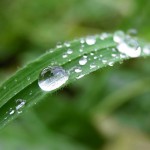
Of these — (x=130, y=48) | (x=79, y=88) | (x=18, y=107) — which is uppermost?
(x=79, y=88)

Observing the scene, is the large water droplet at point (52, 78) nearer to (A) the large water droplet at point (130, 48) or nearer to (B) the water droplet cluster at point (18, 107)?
Result: (B) the water droplet cluster at point (18, 107)

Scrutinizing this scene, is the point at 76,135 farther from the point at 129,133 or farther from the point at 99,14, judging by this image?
the point at 99,14

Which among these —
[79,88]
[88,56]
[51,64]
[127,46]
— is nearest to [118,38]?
[127,46]

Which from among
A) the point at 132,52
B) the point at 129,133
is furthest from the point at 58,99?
the point at 132,52

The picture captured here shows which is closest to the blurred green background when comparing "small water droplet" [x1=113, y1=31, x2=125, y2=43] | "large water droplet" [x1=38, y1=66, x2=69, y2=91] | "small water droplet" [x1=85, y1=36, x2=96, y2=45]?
"small water droplet" [x1=113, y1=31, x2=125, y2=43]

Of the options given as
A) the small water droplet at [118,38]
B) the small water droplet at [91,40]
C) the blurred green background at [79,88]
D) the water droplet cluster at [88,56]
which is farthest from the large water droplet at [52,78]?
the blurred green background at [79,88]

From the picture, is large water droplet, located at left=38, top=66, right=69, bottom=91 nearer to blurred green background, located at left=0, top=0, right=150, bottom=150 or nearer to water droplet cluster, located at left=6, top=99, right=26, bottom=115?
water droplet cluster, located at left=6, top=99, right=26, bottom=115

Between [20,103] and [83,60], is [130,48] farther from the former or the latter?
[20,103]

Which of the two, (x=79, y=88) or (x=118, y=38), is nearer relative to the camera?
(x=118, y=38)

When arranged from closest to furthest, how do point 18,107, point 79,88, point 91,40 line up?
1. point 18,107
2. point 91,40
3. point 79,88
